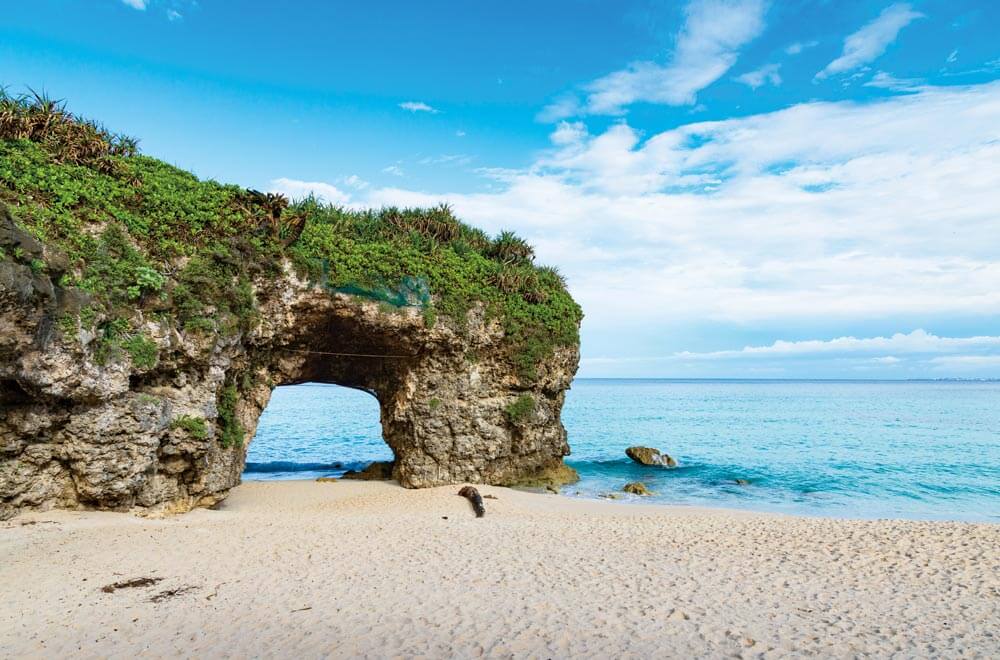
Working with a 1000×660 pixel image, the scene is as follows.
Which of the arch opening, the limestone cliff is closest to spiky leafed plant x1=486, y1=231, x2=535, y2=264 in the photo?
the limestone cliff

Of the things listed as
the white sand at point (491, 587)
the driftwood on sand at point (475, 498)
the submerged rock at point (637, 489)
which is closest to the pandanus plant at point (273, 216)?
the white sand at point (491, 587)

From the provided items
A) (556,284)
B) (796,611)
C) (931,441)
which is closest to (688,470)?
(556,284)

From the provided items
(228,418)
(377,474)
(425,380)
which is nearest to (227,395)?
(228,418)

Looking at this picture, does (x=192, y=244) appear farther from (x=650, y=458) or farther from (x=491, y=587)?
(x=650, y=458)

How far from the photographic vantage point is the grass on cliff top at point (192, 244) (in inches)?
492

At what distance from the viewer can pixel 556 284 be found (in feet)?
72.9

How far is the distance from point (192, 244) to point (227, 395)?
4250 millimetres

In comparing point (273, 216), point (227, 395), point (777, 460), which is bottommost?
point (777, 460)

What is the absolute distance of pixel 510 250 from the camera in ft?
73.7

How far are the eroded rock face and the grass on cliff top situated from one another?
57cm

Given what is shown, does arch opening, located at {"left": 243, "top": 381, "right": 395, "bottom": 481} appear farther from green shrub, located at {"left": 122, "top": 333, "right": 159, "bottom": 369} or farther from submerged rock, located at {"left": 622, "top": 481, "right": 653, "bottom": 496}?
submerged rock, located at {"left": 622, "top": 481, "right": 653, "bottom": 496}

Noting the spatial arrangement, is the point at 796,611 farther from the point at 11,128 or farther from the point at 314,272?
the point at 11,128

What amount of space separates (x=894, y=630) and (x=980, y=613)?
77.0 inches

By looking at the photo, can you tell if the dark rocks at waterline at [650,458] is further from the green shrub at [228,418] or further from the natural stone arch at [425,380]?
the green shrub at [228,418]
